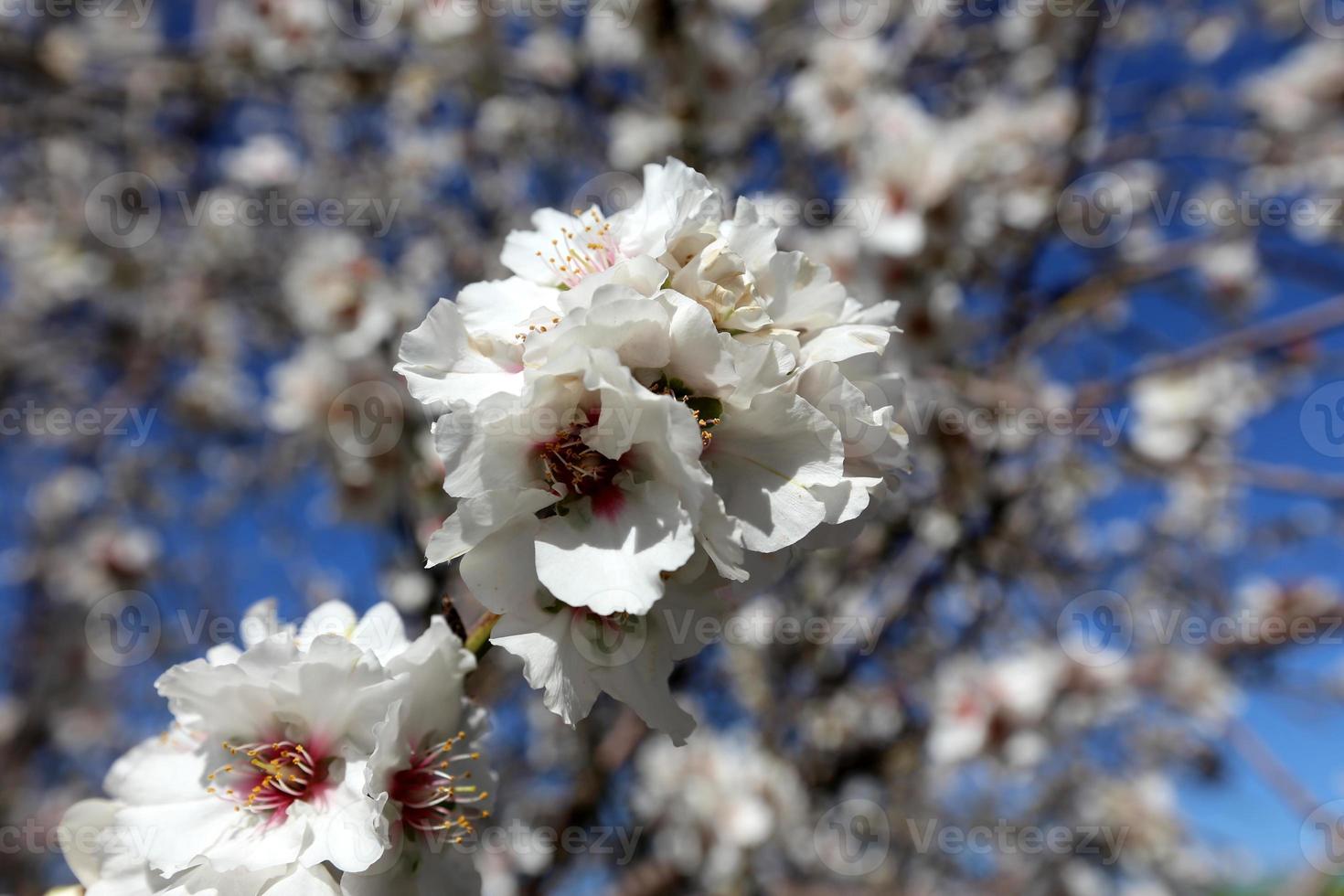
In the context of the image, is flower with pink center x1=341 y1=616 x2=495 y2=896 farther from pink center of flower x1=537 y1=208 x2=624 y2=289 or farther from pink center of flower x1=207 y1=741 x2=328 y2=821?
pink center of flower x1=537 y1=208 x2=624 y2=289

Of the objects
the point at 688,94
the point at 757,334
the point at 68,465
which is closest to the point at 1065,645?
the point at 688,94

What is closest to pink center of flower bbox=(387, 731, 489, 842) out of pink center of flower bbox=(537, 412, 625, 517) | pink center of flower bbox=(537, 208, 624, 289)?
pink center of flower bbox=(537, 412, 625, 517)

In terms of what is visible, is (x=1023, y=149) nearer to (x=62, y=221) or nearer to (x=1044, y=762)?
(x=1044, y=762)

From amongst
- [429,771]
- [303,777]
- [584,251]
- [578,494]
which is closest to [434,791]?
[429,771]

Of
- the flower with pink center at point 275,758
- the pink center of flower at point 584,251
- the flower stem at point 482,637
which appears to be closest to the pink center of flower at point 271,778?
the flower with pink center at point 275,758

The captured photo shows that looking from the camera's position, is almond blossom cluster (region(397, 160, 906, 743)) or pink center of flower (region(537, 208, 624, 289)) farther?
pink center of flower (region(537, 208, 624, 289))
